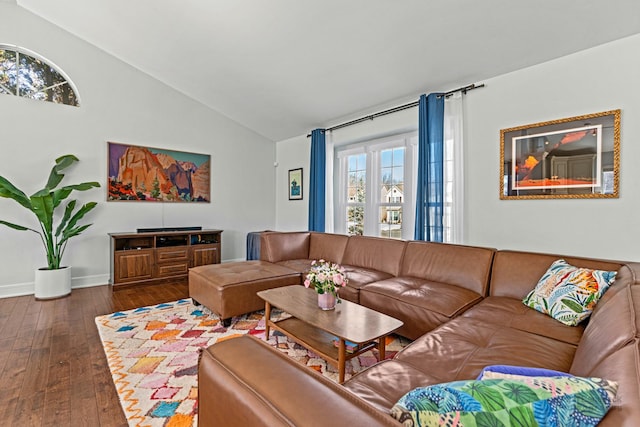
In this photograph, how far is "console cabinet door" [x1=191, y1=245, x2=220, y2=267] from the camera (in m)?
4.77

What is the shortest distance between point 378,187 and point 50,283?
14.4ft

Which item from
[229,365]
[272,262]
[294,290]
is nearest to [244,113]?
[272,262]

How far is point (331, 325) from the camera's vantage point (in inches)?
75.5

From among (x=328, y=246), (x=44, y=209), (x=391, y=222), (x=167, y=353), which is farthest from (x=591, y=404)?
(x=44, y=209)

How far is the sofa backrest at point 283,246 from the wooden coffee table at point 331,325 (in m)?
1.41

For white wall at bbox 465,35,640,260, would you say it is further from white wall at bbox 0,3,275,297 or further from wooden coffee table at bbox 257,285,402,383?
white wall at bbox 0,3,275,297

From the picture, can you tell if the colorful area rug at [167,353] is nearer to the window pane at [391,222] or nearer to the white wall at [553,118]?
the white wall at [553,118]

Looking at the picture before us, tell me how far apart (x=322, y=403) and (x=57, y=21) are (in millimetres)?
5633

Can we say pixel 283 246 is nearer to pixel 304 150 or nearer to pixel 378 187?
pixel 378 187

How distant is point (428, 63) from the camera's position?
308 cm

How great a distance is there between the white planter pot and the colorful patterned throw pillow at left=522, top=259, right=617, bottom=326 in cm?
493

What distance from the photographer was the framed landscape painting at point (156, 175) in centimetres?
453

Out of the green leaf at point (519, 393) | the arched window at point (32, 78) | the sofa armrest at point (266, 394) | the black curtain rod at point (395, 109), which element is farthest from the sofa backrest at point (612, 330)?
the arched window at point (32, 78)

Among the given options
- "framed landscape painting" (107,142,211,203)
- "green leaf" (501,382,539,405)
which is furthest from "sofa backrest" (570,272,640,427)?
"framed landscape painting" (107,142,211,203)
